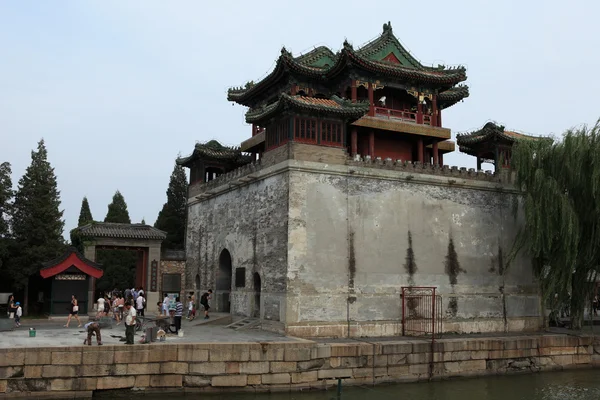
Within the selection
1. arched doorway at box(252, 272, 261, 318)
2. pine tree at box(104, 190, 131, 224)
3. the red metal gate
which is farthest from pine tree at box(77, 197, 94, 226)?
the red metal gate

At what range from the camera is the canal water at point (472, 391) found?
15.1 meters

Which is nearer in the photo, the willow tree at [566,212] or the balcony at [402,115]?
the willow tree at [566,212]

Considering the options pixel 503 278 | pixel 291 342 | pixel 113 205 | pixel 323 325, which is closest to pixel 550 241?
pixel 503 278

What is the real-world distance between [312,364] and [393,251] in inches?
258

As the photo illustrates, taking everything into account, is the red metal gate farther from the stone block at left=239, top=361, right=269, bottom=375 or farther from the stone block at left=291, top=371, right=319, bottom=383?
the stone block at left=239, top=361, right=269, bottom=375

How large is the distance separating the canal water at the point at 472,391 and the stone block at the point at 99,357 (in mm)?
1107

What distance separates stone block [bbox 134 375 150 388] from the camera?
14.4 metres

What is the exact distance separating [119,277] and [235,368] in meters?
25.2

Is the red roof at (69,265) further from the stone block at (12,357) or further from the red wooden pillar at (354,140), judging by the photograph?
the red wooden pillar at (354,140)

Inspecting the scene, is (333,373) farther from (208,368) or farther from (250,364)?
(208,368)

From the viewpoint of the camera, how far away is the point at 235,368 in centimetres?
1523

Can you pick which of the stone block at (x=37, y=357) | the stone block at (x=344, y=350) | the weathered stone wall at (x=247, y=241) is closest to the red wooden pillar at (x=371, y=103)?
the weathered stone wall at (x=247, y=241)

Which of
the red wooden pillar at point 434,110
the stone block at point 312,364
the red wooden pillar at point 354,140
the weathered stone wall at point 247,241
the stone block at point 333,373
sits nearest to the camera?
the stone block at point 312,364

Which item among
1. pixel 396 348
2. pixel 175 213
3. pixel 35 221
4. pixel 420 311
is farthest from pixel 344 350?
pixel 175 213
